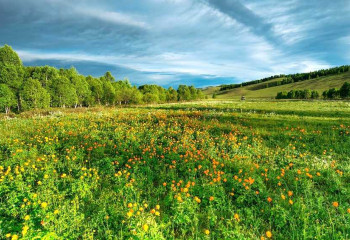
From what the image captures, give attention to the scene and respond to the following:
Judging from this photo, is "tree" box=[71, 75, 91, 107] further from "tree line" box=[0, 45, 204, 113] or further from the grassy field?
the grassy field

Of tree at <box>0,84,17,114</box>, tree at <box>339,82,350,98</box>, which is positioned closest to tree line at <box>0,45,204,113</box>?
tree at <box>0,84,17,114</box>

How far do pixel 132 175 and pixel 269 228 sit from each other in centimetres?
399

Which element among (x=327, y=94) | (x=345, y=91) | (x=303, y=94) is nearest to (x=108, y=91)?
(x=345, y=91)

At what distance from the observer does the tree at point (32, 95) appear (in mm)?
28469

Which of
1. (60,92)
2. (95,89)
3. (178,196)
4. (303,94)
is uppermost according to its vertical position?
(95,89)

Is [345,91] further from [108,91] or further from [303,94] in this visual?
[108,91]

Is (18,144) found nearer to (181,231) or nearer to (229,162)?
(181,231)

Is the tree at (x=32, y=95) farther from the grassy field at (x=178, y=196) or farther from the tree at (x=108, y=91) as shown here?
the grassy field at (x=178, y=196)

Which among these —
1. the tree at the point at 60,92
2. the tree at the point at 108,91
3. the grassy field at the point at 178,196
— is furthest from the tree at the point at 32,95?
the grassy field at the point at 178,196

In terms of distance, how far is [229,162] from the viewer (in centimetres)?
670

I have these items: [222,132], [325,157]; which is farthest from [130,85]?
[325,157]

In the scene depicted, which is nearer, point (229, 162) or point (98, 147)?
point (229, 162)

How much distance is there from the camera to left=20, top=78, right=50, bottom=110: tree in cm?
2847

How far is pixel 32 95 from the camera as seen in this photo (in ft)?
93.6
